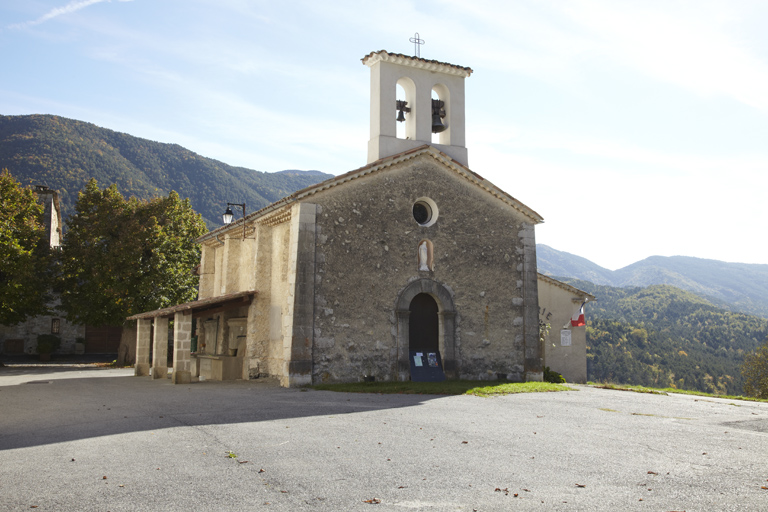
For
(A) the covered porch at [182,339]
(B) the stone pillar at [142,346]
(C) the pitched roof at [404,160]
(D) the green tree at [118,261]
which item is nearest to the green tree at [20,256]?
(D) the green tree at [118,261]

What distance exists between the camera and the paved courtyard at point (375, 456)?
5.40m

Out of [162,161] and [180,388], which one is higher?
[162,161]

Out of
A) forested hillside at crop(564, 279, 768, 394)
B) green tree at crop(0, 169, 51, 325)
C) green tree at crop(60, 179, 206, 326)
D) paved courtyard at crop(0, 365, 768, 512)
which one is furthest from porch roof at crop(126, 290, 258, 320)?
forested hillside at crop(564, 279, 768, 394)

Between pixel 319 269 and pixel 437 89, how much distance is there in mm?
7404

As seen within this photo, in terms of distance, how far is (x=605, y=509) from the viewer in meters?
5.16

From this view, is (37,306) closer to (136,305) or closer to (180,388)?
(136,305)

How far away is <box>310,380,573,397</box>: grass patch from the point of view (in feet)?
47.2

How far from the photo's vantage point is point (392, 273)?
16.9m

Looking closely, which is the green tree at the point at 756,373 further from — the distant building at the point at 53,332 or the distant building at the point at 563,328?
the distant building at the point at 53,332

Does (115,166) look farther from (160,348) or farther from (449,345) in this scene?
(449,345)

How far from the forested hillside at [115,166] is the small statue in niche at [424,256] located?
6539 centimetres

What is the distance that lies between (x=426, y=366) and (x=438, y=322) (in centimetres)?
139

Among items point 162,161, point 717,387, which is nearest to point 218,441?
point 717,387

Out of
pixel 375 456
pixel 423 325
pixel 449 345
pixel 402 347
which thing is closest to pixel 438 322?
pixel 423 325
